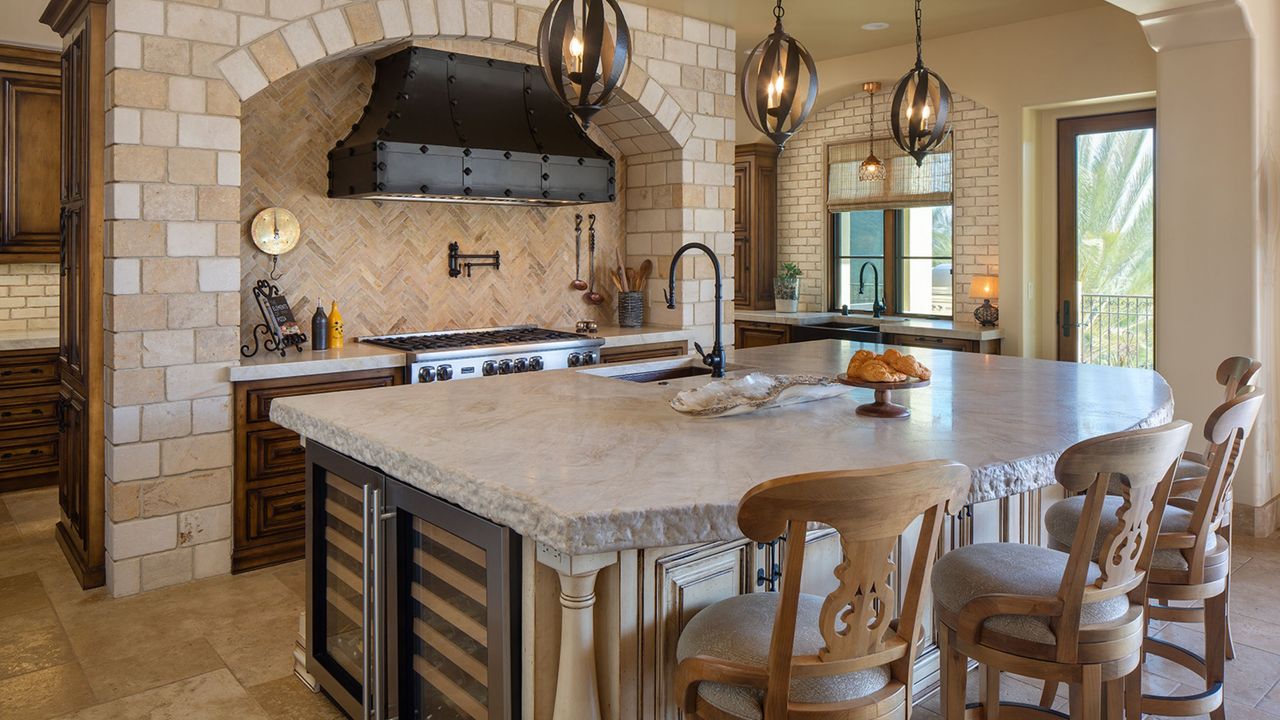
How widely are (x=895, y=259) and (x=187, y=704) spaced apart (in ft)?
21.5

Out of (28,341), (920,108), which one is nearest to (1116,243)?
(920,108)

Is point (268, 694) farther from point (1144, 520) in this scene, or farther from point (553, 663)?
point (1144, 520)

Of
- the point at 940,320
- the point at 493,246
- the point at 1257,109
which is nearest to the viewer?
the point at 1257,109

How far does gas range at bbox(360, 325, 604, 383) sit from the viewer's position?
4465 mm

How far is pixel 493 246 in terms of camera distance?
5621 millimetres

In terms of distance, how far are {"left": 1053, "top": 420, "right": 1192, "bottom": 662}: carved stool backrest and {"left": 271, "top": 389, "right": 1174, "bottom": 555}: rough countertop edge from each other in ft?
0.55

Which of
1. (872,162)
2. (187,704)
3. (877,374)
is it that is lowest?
A: (187,704)

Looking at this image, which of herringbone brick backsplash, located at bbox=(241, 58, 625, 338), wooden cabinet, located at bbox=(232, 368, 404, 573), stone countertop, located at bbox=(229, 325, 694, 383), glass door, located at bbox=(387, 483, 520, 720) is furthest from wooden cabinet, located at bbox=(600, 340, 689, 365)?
glass door, located at bbox=(387, 483, 520, 720)

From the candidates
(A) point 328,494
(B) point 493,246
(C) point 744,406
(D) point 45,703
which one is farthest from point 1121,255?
(D) point 45,703

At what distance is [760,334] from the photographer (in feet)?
26.7

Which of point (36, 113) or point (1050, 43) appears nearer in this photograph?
point (36, 113)

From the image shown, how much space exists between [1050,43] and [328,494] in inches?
235

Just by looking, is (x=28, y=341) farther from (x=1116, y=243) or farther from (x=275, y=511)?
(x=1116, y=243)

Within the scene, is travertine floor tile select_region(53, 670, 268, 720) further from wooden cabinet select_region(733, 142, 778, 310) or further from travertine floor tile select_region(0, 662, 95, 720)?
wooden cabinet select_region(733, 142, 778, 310)
